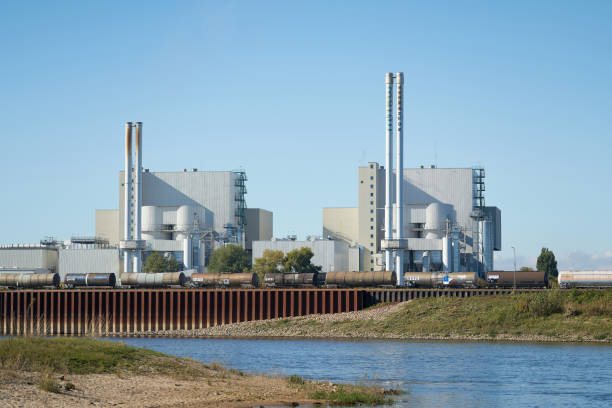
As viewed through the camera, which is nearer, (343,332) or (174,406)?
(174,406)

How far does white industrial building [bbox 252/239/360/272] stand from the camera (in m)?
176

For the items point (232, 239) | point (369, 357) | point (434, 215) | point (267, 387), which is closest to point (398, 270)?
point (434, 215)

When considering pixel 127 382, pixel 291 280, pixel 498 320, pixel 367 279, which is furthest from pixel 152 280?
Answer: pixel 127 382

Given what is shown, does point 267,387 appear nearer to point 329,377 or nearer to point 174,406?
point 174,406

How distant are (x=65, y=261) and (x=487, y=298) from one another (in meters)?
107

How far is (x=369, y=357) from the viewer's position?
67688mm

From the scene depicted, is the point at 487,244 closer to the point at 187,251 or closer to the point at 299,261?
the point at 299,261

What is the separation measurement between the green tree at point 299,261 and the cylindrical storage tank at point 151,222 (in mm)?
30703

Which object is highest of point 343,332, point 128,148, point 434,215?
point 128,148

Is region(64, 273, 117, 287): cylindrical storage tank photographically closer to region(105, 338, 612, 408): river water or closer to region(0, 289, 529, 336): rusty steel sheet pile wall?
region(0, 289, 529, 336): rusty steel sheet pile wall

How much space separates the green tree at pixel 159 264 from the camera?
167 metres

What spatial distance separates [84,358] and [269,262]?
130 metres

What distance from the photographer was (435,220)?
17425 cm

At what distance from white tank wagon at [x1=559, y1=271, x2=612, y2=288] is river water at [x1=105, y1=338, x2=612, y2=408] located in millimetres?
31728
